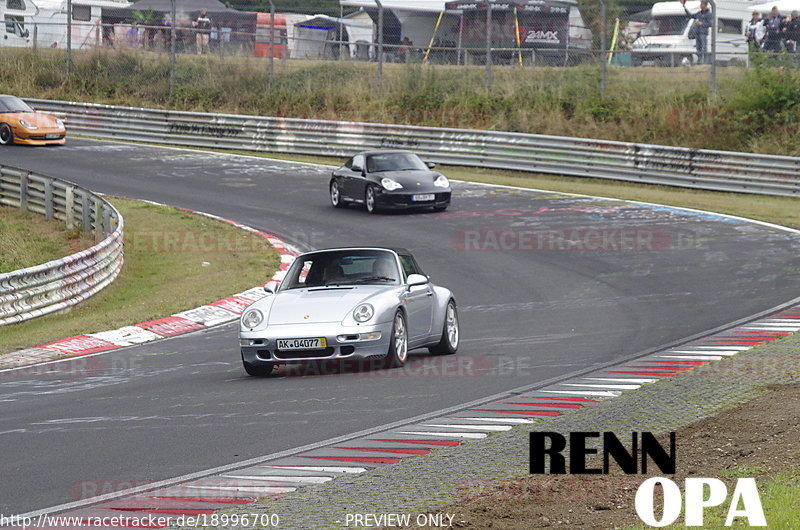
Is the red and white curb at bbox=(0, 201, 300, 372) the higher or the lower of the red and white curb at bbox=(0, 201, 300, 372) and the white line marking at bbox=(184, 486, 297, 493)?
the lower

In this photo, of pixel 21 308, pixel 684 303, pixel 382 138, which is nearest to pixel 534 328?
pixel 684 303

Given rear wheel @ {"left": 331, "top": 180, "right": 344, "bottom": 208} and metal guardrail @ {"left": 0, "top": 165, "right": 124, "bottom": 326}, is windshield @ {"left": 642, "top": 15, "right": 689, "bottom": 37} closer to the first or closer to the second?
Answer: rear wheel @ {"left": 331, "top": 180, "right": 344, "bottom": 208}

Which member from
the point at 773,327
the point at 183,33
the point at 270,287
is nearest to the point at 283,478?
the point at 270,287

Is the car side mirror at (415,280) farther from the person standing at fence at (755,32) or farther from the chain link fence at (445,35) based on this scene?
the person standing at fence at (755,32)

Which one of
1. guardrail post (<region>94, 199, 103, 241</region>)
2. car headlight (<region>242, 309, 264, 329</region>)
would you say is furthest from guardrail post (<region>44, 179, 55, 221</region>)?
car headlight (<region>242, 309, 264, 329</region>)

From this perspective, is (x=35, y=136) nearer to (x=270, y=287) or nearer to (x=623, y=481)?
(x=270, y=287)

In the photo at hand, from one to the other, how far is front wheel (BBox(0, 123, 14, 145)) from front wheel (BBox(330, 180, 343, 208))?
1344 centimetres

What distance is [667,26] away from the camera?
32031mm

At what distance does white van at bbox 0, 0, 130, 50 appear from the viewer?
129ft

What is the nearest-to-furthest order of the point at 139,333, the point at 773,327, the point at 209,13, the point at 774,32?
1. the point at 773,327
2. the point at 139,333
3. the point at 774,32
4. the point at 209,13

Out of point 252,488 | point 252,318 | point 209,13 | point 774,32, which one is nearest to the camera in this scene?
point 252,488

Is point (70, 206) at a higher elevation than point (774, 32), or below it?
below

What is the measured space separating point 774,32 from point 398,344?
2215cm

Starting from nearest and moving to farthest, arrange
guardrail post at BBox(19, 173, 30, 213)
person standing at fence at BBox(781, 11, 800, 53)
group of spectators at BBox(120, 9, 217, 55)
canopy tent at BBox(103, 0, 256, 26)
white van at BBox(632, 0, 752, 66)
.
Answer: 1. guardrail post at BBox(19, 173, 30, 213)
2. person standing at fence at BBox(781, 11, 800, 53)
3. white van at BBox(632, 0, 752, 66)
4. group of spectators at BBox(120, 9, 217, 55)
5. canopy tent at BBox(103, 0, 256, 26)
